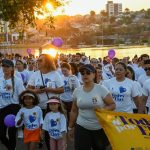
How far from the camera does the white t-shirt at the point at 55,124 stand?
6976mm

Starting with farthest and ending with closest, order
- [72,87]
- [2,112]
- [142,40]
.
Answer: [142,40]
[72,87]
[2,112]

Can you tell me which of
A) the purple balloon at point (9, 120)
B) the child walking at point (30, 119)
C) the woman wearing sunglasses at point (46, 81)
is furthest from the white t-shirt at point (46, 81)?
the purple balloon at point (9, 120)

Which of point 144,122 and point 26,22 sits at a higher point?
point 26,22

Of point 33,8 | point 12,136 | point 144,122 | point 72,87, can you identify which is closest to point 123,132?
point 144,122

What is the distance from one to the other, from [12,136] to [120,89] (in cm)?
199

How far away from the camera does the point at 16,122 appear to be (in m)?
7.00

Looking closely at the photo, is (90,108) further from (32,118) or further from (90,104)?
(32,118)

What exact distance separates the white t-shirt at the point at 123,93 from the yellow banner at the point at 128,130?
1355 millimetres

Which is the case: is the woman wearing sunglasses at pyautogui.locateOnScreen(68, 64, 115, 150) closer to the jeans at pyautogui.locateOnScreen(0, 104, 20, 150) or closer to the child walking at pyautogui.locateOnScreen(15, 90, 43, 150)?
the child walking at pyautogui.locateOnScreen(15, 90, 43, 150)

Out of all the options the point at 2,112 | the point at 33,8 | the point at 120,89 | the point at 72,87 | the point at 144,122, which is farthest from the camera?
the point at 33,8

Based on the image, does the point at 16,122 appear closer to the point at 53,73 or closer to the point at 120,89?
the point at 53,73

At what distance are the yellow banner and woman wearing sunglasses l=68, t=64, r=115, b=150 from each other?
32 centimetres

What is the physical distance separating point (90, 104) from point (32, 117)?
1639 millimetres

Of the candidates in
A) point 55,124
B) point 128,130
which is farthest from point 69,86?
point 128,130
